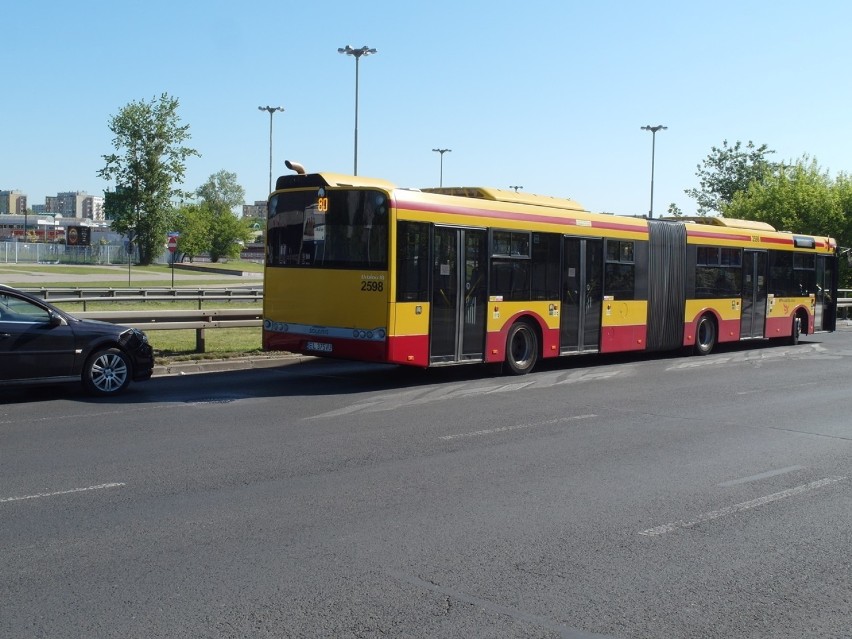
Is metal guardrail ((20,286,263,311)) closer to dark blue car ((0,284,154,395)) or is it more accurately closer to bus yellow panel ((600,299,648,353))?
bus yellow panel ((600,299,648,353))

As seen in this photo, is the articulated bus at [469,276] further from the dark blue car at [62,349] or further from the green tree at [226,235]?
the green tree at [226,235]

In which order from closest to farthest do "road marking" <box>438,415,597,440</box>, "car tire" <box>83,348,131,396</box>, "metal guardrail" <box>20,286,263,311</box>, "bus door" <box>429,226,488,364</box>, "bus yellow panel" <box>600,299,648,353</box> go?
1. "road marking" <box>438,415,597,440</box>
2. "car tire" <box>83,348,131,396</box>
3. "bus door" <box>429,226,488,364</box>
4. "bus yellow panel" <box>600,299,648,353</box>
5. "metal guardrail" <box>20,286,263,311</box>

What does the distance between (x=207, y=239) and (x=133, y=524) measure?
91.7 metres

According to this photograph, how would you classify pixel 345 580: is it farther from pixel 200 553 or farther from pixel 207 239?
pixel 207 239

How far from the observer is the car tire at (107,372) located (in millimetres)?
12656

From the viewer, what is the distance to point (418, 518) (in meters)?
6.88

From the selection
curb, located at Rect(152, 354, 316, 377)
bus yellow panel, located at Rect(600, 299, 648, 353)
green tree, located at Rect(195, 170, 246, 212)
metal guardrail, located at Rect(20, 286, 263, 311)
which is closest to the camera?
curb, located at Rect(152, 354, 316, 377)

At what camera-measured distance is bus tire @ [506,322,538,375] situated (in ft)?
54.9

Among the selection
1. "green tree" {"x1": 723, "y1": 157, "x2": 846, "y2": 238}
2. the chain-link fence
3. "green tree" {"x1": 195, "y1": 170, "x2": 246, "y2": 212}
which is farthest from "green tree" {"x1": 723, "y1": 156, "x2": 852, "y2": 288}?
"green tree" {"x1": 195, "y1": 170, "x2": 246, "y2": 212}

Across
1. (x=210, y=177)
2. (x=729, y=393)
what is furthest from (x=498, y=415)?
(x=210, y=177)

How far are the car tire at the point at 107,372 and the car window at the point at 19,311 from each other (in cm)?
85

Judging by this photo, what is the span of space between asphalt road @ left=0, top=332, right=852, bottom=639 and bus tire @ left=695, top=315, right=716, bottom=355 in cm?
875

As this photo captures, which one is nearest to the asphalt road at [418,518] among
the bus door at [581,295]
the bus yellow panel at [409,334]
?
the bus yellow panel at [409,334]

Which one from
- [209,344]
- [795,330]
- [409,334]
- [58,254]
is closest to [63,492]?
[409,334]
